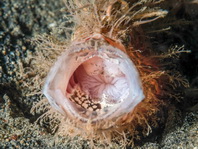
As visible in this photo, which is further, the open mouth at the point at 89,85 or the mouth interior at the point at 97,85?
the mouth interior at the point at 97,85

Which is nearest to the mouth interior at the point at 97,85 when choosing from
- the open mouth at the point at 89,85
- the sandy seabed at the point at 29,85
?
Result: the open mouth at the point at 89,85

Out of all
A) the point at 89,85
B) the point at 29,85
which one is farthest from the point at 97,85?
the point at 29,85

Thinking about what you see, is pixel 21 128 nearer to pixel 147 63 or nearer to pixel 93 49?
pixel 93 49

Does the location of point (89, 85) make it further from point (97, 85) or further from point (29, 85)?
point (29, 85)

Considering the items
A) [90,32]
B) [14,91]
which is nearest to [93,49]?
[90,32]

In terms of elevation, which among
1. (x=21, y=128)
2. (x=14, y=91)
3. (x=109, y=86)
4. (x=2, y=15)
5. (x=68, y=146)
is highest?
(x=2, y=15)

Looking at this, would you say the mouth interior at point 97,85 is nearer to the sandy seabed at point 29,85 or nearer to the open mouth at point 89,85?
the open mouth at point 89,85

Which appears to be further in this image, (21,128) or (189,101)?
(189,101)
